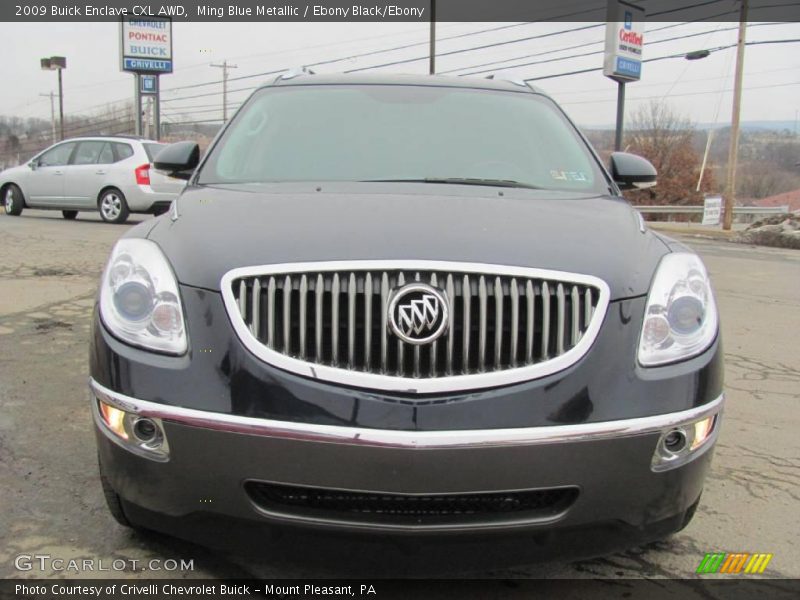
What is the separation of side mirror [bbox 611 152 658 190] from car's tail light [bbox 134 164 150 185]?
33.8 feet

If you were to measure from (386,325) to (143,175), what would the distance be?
1156 centimetres

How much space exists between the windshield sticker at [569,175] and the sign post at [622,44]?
2251 cm

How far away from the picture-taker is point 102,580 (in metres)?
2.18

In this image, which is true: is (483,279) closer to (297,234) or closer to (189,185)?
(297,234)

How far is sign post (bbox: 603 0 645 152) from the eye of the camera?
2366cm

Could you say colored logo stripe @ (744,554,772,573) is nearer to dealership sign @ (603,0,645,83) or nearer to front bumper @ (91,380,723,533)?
front bumper @ (91,380,723,533)

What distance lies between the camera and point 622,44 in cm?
2409

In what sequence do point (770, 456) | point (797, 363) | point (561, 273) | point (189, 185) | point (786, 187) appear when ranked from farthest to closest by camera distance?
point (786, 187) < point (797, 363) < point (770, 456) < point (189, 185) < point (561, 273)

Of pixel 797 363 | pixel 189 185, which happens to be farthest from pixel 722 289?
pixel 189 185

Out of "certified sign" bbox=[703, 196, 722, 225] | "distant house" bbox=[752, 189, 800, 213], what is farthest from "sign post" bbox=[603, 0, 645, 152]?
"distant house" bbox=[752, 189, 800, 213]

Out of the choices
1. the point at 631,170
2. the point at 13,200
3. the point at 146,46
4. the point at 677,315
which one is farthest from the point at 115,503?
the point at 146,46

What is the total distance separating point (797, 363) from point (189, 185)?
423 cm

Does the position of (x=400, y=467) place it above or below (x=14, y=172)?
below

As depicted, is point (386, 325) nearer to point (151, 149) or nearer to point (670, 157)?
point (151, 149)
